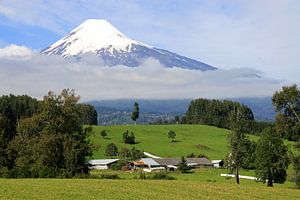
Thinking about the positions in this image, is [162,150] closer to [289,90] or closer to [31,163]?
[31,163]

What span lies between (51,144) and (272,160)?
33.6 m

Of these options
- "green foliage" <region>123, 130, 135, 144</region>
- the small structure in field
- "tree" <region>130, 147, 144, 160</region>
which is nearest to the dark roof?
the small structure in field

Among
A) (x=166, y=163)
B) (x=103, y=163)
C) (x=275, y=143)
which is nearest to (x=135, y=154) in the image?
(x=166, y=163)

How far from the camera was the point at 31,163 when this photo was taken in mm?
73312

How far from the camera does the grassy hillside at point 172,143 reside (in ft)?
522

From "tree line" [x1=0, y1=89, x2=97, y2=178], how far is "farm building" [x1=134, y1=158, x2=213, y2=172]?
195 ft

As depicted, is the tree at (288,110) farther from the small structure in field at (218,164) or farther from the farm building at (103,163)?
the small structure in field at (218,164)

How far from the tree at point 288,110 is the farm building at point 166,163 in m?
76.1

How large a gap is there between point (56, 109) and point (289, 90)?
3765 cm

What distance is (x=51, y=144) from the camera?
73312mm

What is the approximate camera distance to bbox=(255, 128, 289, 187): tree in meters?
67.1

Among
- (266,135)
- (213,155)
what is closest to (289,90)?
(266,135)

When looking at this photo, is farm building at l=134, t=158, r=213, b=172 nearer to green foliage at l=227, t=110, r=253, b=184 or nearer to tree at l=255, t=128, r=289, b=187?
green foliage at l=227, t=110, r=253, b=184

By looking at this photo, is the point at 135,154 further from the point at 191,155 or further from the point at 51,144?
the point at 51,144
